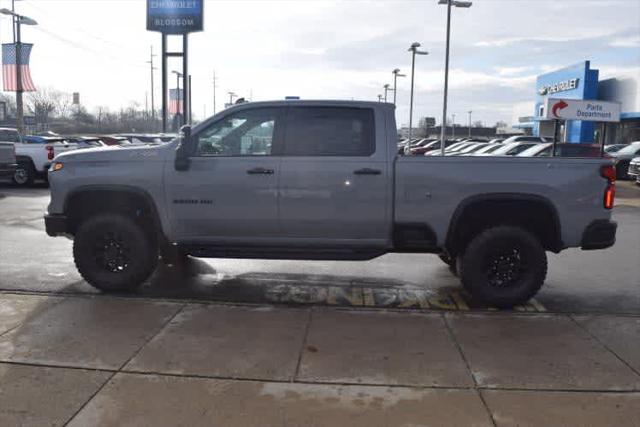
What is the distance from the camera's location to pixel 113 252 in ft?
20.8

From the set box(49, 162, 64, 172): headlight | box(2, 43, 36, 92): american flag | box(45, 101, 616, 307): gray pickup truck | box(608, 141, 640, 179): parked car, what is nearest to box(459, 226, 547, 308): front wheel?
box(45, 101, 616, 307): gray pickup truck

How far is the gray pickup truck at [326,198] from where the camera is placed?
5.80 m

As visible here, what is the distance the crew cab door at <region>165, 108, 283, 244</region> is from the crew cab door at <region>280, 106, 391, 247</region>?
0.51 ft

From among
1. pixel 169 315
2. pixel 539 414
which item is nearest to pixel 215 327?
pixel 169 315

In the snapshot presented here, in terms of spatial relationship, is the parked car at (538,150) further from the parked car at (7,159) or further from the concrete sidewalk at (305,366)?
the parked car at (7,159)

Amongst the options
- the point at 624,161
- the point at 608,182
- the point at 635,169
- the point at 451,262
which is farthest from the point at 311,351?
the point at 624,161

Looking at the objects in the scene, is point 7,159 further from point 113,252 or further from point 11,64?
point 11,64

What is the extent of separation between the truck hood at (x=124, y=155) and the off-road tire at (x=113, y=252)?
1.94 ft

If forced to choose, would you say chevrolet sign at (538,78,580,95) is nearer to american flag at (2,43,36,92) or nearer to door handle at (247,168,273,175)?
american flag at (2,43,36,92)

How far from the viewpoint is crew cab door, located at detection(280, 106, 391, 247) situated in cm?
588

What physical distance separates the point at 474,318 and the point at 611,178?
1883 millimetres

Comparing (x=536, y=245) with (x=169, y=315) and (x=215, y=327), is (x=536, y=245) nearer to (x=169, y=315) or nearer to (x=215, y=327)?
(x=215, y=327)

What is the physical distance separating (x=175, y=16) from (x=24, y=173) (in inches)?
549

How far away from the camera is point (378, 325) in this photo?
5.41 m
